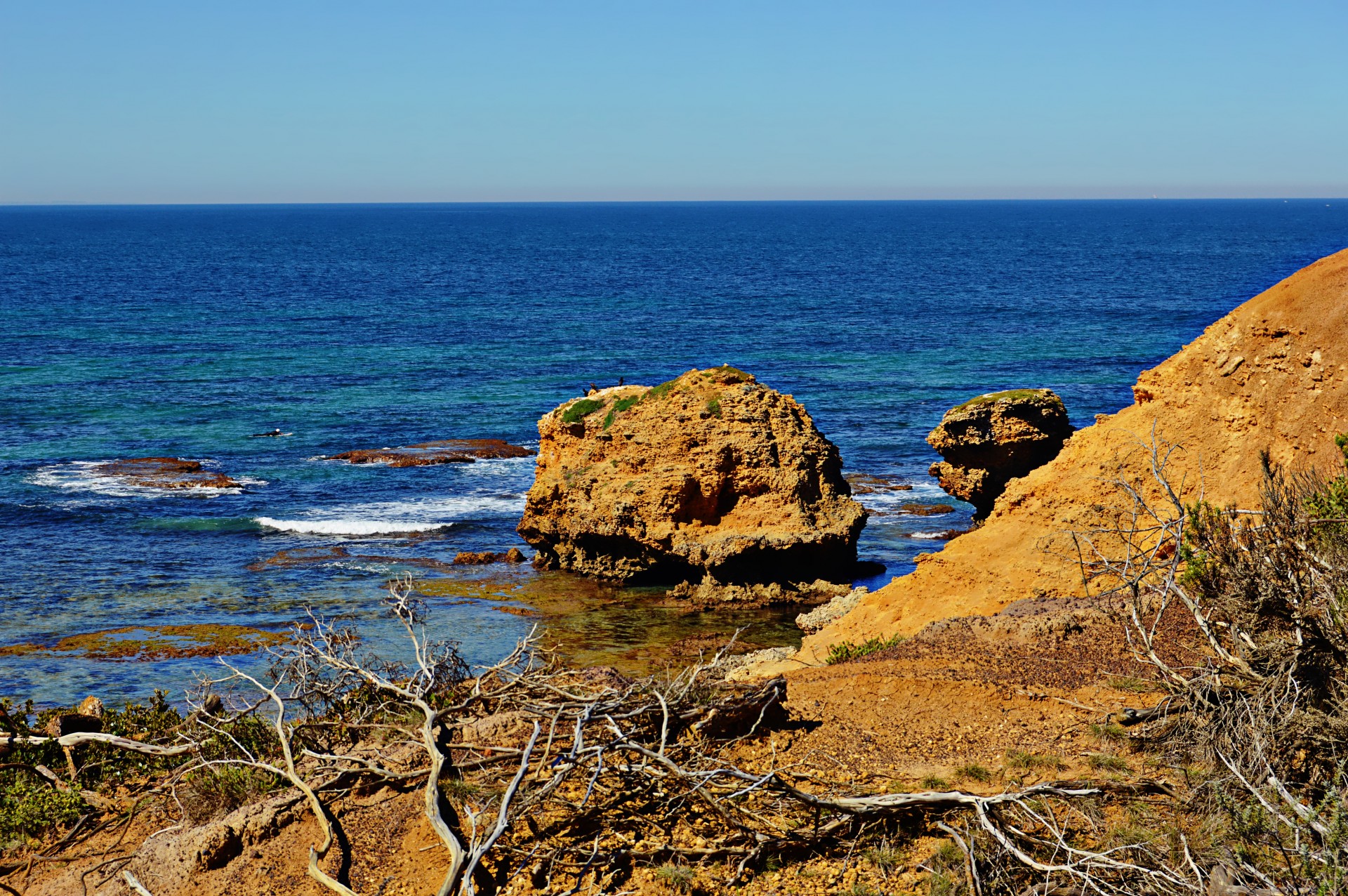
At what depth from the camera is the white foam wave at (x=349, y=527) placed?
33.3 m

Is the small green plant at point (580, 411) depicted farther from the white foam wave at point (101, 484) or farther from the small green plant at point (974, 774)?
the small green plant at point (974, 774)

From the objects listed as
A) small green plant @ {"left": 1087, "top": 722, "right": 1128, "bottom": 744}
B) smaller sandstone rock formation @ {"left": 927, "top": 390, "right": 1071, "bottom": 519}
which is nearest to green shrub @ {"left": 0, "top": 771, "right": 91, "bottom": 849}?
small green plant @ {"left": 1087, "top": 722, "right": 1128, "bottom": 744}

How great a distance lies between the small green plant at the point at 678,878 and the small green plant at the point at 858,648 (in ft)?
22.9

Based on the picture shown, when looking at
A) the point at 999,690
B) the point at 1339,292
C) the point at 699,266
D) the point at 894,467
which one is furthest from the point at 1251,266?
the point at 999,690

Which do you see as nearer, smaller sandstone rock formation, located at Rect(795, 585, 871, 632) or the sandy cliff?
the sandy cliff

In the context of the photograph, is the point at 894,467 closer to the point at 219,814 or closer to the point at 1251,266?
the point at 219,814

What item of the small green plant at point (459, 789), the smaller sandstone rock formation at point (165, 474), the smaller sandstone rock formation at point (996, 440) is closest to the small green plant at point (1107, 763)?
the small green plant at point (459, 789)

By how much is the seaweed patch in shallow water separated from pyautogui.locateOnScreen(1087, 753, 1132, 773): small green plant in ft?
55.3

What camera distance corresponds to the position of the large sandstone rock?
27375mm

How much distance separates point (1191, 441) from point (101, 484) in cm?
3352

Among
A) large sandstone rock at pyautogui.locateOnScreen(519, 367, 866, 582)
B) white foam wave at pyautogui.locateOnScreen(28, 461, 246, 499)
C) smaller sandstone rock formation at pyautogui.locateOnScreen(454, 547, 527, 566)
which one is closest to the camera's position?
large sandstone rock at pyautogui.locateOnScreen(519, 367, 866, 582)

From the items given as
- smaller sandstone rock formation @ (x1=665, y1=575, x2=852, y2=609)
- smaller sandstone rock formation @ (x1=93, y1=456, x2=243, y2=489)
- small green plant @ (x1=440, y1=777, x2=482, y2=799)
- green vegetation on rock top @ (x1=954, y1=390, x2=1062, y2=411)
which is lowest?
smaller sandstone rock formation @ (x1=665, y1=575, x2=852, y2=609)

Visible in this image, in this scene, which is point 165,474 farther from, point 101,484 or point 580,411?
point 580,411

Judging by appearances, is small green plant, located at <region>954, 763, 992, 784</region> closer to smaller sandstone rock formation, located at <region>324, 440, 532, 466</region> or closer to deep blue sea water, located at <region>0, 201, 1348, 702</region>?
deep blue sea water, located at <region>0, 201, 1348, 702</region>
